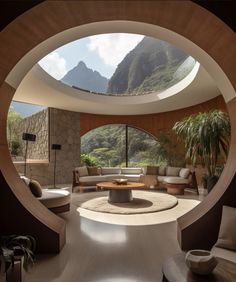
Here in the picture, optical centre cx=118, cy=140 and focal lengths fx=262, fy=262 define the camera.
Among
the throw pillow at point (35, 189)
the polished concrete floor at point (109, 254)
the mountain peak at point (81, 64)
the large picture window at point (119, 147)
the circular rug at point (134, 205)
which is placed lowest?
the polished concrete floor at point (109, 254)

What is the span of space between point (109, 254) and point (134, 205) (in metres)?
3.32

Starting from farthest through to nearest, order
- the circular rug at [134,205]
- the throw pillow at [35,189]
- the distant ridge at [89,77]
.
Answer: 1. the distant ridge at [89,77]
2. the circular rug at [134,205]
3. the throw pillow at [35,189]

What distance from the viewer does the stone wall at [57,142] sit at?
10953 mm

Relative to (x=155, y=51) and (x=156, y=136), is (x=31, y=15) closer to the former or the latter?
(x=156, y=136)

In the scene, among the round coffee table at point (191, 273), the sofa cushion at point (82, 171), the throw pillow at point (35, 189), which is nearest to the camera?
the round coffee table at point (191, 273)

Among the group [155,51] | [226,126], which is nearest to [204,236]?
[226,126]

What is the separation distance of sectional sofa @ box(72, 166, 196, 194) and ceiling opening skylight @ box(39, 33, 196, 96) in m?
3.06

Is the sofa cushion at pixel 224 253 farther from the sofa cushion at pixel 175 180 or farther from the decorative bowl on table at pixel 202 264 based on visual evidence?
the sofa cushion at pixel 175 180

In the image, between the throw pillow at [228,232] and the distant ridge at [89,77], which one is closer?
the throw pillow at [228,232]

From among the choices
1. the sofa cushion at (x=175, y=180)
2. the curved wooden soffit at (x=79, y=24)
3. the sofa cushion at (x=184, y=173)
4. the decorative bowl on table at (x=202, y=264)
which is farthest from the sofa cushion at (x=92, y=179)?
the decorative bowl on table at (x=202, y=264)

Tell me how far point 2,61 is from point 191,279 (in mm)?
3055

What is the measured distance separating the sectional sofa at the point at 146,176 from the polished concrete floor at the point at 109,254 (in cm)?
402

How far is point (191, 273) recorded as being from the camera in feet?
6.70

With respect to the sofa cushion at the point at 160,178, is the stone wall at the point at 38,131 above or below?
above
